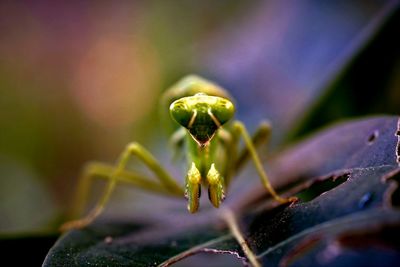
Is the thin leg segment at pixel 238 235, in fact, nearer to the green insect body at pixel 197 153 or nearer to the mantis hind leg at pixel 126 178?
the green insect body at pixel 197 153

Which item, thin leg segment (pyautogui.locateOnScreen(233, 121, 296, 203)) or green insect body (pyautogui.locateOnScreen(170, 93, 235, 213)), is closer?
green insect body (pyautogui.locateOnScreen(170, 93, 235, 213))

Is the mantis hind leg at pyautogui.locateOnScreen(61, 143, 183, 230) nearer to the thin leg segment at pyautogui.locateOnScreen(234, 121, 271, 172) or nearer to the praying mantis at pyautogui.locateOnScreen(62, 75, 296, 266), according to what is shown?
the praying mantis at pyautogui.locateOnScreen(62, 75, 296, 266)

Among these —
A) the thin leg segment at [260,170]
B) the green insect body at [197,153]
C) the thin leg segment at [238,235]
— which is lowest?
the thin leg segment at [238,235]

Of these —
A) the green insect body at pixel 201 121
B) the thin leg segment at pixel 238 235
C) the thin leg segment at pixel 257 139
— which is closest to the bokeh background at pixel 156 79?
the thin leg segment at pixel 257 139

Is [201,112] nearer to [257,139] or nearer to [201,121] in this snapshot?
[201,121]

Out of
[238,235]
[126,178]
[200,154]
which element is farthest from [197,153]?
[126,178]

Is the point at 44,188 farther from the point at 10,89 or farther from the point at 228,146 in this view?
the point at 228,146

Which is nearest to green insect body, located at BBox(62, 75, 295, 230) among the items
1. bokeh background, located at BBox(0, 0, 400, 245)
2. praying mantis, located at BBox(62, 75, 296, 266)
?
praying mantis, located at BBox(62, 75, 296, 266)
